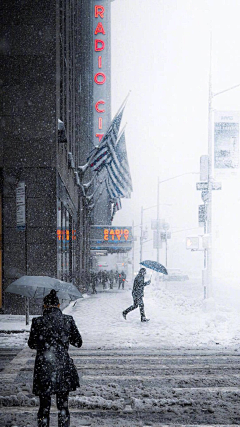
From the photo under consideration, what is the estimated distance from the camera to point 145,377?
838 centimetres

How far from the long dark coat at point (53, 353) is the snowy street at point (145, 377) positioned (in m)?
1.42

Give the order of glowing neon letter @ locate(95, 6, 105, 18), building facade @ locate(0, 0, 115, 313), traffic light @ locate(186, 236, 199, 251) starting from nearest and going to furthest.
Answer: building facade @ locate(0, 0, 115, 313) → traffic light @ locate(186, 236, 199, 251) → glowing neon letter @ locate(95, 6, 105, 18)

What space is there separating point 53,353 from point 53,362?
107 mm

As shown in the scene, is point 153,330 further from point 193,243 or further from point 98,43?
point 98,43

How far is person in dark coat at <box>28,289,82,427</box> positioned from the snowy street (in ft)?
4.07

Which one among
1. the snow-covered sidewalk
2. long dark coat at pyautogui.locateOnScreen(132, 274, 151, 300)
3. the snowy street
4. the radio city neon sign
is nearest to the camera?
the snowy street

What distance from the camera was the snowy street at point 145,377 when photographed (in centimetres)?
634

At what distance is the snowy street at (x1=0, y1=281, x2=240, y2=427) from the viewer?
6336mm

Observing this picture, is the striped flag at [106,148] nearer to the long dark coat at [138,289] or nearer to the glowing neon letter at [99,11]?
the long dark coat at [138,289]

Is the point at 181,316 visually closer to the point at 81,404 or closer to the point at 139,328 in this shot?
the point at 139,328

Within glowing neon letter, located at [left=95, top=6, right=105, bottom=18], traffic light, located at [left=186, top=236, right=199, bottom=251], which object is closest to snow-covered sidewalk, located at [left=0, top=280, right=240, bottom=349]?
traffic light, located at [left=186, top=236, right=199, bottom=251]

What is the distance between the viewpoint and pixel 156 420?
6.17 metres

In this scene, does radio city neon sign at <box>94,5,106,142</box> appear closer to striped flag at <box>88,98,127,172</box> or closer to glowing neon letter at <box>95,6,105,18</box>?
glowing neon letter at <box>95,6,105,18</box>

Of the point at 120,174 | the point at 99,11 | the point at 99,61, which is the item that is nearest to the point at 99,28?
the point at 99,11
